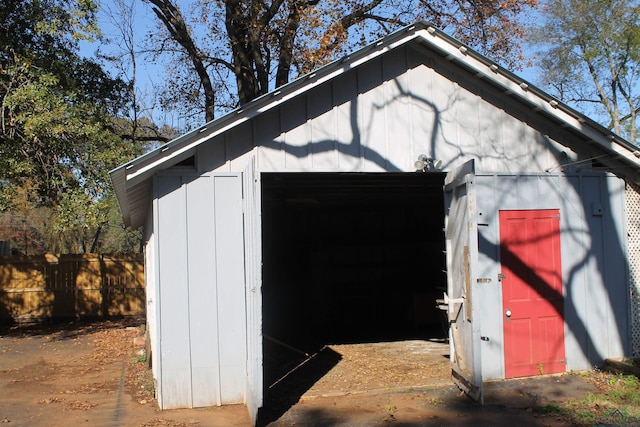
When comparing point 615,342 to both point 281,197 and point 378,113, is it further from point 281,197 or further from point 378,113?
point 281,197

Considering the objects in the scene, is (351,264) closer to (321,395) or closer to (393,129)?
(321,395)

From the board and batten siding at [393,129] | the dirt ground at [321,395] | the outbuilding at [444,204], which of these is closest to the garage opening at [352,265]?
the dirt ground at [321,395]

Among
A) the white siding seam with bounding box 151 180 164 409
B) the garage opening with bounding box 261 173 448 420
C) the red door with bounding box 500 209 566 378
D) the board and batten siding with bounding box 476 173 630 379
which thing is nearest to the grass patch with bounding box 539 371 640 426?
the board and batten siding with bounding box 476 173 630 379

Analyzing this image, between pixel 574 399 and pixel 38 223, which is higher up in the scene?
pixel 38 223

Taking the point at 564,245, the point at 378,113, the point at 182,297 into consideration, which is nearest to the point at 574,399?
the point at 564,245

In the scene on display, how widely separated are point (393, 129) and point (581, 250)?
319cm

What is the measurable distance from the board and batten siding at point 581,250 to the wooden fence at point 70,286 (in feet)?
40.8

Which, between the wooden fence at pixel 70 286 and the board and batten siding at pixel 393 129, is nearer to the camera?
the board and batten siding at pixel 393 129

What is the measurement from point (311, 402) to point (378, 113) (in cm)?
375

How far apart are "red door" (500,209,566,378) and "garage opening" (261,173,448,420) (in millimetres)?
5247

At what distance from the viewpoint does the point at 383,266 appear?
14820 millimetres

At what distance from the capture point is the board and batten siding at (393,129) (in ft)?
23.6

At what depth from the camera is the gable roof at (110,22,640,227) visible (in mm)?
6680

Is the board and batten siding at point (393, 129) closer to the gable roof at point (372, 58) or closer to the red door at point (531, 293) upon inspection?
the gable roof at point (372, 58)
